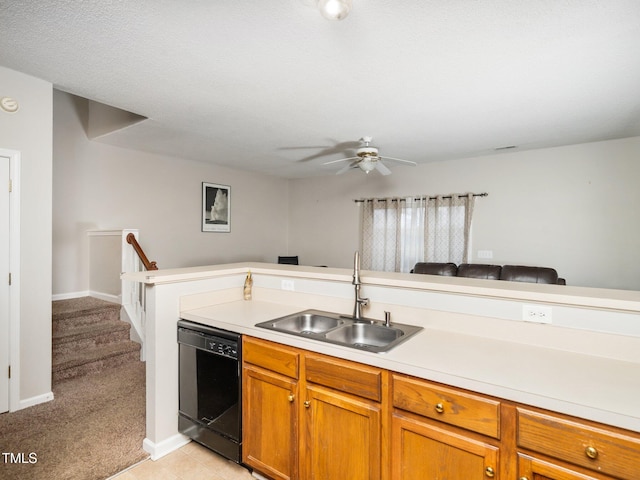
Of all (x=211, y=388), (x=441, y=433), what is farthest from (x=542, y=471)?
(x=211, y=388)

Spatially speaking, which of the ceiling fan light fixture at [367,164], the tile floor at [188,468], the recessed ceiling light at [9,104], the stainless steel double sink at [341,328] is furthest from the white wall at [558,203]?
the recessed ceiling light at [9,104]

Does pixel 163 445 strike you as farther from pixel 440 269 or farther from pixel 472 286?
pixel 440 269

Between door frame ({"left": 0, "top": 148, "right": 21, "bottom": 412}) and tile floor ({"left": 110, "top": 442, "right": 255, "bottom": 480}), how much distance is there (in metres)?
1.33

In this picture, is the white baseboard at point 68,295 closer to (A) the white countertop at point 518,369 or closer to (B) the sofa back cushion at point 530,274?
(A) the white countertop at point 518,369

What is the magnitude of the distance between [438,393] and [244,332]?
3.38 ft

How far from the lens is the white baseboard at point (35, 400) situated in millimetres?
2572

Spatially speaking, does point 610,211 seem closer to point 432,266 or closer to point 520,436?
point 432,266

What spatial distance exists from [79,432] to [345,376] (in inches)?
80.9

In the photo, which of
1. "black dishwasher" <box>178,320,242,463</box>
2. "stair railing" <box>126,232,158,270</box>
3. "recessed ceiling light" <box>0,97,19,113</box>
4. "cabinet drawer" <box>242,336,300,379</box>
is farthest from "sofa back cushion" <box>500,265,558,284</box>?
"recessed ceiling light" <box>0,97,19,113</box>

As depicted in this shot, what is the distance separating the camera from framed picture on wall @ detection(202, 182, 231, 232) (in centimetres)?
561

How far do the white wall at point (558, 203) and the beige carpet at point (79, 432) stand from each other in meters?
4.69

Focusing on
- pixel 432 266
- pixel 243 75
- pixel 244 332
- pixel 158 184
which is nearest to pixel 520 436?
pixel 244 332

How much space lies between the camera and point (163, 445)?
2.09 meters

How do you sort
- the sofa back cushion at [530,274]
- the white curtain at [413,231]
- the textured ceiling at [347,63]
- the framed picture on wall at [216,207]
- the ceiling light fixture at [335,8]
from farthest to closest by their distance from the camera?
the framed picture on wall at [216,207] < the white curtain at [413,231] < the sofa back cushion at [530,274] < the textured ceiling at [347,63] < the ceiling light fixture at [335,8]
